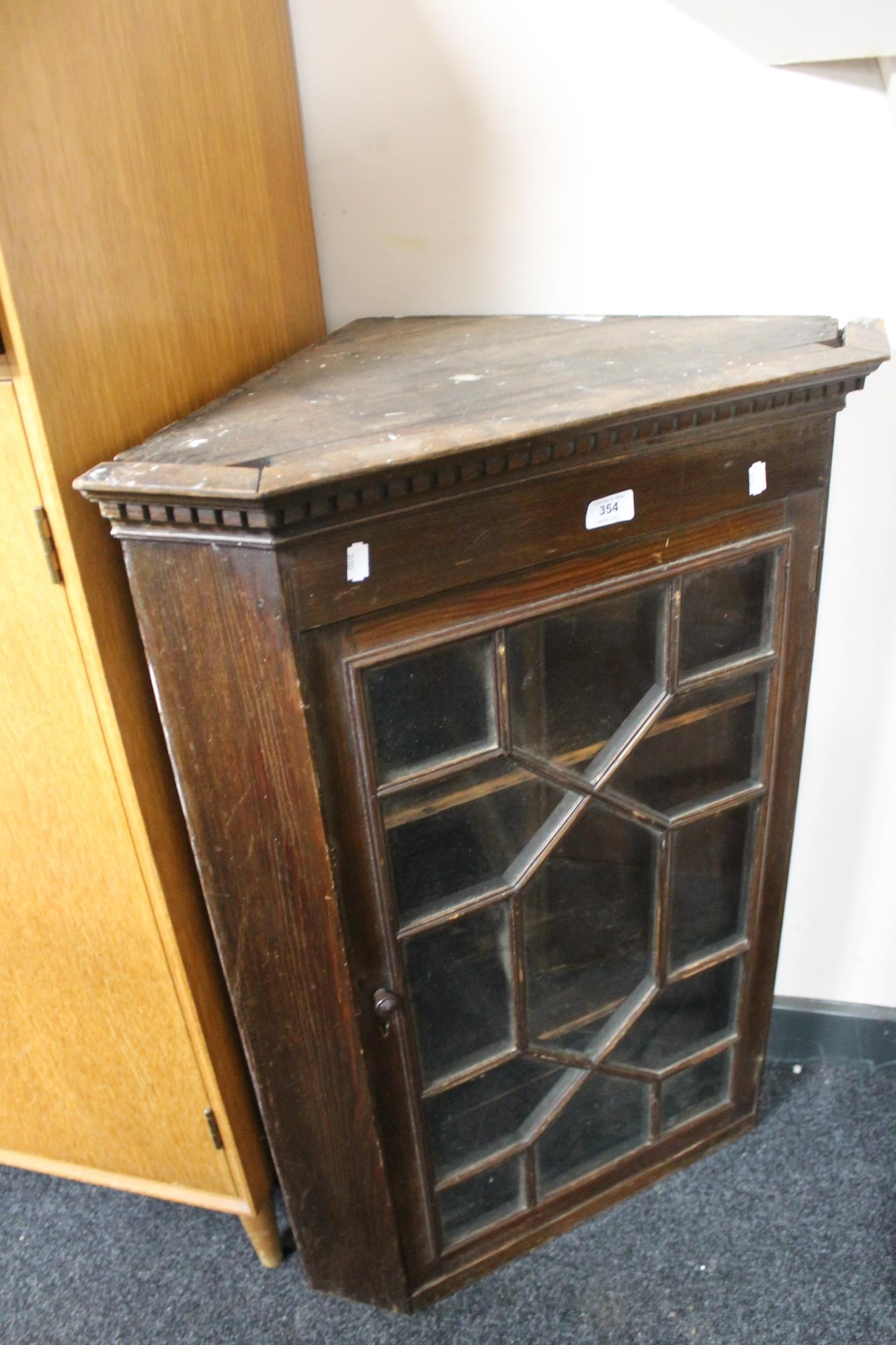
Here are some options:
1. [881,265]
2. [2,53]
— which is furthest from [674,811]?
[2,53]

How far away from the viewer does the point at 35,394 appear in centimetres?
76

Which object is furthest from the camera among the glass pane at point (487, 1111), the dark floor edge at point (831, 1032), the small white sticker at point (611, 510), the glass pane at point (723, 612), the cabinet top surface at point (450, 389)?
the dark floor edge at point (831, 1032)

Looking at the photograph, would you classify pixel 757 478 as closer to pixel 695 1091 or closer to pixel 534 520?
pixel 534 520

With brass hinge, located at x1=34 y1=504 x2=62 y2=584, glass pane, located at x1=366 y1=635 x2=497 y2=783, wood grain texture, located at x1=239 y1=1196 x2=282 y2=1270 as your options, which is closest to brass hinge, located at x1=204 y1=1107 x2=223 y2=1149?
wood grain texture, located at x1=239 y1=1196 x2=282 y2=1270

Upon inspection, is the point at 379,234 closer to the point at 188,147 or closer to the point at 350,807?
the point at 188,147

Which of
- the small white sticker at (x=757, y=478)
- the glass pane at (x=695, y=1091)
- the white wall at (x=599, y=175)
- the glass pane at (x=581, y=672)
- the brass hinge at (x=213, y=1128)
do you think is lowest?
the glass pane at (x=695, y=1091)

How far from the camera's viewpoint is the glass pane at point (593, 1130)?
1216mm

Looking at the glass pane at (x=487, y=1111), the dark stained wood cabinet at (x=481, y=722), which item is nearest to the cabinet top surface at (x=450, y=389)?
the dark stained wood cabinet at (x=481, y=722)

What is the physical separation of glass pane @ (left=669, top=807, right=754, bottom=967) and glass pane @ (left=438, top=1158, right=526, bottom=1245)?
0.33 m

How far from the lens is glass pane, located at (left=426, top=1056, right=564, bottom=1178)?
44.0 inches

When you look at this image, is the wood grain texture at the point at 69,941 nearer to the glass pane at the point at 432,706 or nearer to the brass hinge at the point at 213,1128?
the brass hinge at the point at 213,1128

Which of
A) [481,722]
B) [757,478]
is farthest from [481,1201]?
[757,478]

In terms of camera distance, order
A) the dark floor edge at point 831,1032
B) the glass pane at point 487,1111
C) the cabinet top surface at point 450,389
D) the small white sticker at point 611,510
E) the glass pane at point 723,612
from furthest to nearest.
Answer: the dark floor edge at point 831,1032, the glass pane at point 487,1111, the glass pane at point 723,612, the small white sticker at point 611,510, the cabinet top surface at point 450,389

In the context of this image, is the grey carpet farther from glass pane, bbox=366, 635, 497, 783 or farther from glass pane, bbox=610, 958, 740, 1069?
glass pane, bbox=366, 635, 497, 783
